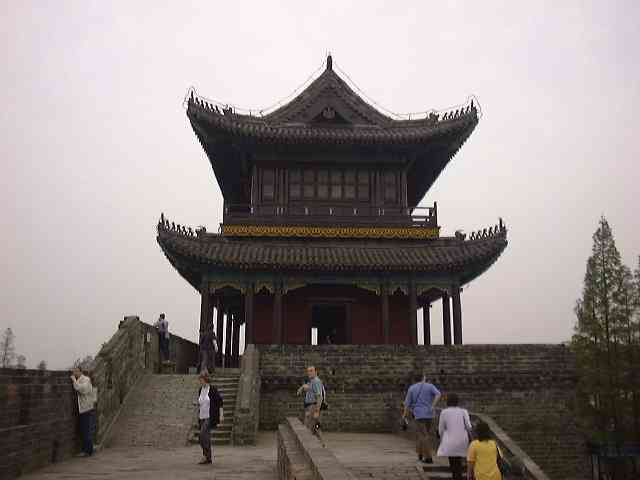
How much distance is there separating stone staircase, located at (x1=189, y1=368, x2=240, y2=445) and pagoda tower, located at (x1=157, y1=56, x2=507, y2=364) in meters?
4.53

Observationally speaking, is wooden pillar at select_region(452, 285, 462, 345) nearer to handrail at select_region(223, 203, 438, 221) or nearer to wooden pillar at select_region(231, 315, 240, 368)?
handrail at select_region(223, 203, 438, 221)

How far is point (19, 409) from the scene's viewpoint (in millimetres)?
8406

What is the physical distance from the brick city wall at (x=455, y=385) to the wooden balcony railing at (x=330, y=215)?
251 inches

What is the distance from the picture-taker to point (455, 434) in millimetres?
7902

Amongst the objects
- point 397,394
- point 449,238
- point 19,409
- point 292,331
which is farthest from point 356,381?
point 19,409

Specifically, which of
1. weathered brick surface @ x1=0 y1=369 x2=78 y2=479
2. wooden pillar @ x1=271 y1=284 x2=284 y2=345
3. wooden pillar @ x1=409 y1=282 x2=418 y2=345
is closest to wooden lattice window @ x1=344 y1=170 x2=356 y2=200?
wooden pillar @ x1=409 y1=282 x2=418 y2=345

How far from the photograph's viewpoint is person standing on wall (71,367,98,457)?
10547mm

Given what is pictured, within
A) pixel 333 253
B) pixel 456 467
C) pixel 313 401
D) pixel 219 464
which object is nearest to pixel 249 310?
pixel 333 253

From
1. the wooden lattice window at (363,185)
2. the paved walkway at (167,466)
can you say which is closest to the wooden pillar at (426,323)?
the wooden lattice window at (363,185)

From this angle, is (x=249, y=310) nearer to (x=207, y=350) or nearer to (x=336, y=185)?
(x=207, y=350)

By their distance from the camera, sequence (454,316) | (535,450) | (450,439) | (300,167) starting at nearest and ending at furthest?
(450,439)
(535,450)
(454,316)
(300,167)

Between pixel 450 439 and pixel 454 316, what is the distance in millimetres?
13009

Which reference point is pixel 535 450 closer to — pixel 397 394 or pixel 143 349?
pixel 397 394

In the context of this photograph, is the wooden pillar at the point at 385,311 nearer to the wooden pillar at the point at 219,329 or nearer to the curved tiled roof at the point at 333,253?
the curved tiled roof at the point at 333,253
